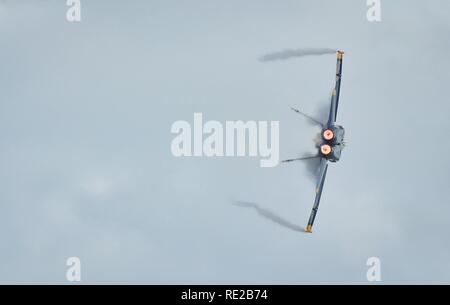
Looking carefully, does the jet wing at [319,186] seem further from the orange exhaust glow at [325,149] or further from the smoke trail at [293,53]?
the smoke trail at [293,53]

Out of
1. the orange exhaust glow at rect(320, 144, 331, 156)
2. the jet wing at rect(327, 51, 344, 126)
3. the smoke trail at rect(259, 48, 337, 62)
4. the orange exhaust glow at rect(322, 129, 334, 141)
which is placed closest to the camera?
the orange exhaust glow at rect(320, 144, 331, 156)

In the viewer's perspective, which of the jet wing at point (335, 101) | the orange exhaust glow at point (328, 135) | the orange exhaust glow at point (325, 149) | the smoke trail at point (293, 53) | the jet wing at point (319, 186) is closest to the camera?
the orange exhaust glow at point (325, 149)

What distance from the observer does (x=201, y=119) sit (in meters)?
124

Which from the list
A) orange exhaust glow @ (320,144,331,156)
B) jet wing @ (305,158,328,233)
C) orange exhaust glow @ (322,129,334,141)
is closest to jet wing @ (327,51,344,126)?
orange exhaust glow @ (322,129,334,141)

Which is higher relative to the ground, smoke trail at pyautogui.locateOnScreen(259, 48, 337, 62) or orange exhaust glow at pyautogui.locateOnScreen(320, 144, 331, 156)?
smoke trail at pyautogui.locateOnScreen(259, 48, 337, 62)

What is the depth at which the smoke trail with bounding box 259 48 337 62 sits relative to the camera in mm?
125500

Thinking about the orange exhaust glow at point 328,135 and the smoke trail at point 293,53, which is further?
the smoke trail at point 293,53

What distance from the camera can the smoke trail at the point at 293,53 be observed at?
12550 cm

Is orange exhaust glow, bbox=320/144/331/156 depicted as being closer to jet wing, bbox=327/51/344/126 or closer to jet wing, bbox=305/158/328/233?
jet wing, bbox=327/51/344/126

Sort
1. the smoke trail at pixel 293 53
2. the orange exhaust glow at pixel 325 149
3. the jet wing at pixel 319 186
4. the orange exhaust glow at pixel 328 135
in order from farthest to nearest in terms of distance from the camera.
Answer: the smoke trail at pixel 293 53
the jet wing at pixel 319 186
the orange exhaust glow at pixel 328 135
the orange exhaust glow at pixel 325 149

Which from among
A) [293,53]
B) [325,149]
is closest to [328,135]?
[325,149]

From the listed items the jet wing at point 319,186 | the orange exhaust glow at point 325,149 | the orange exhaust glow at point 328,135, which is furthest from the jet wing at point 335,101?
the jet wing at point 319,186

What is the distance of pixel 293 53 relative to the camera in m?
127
